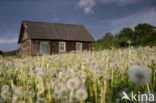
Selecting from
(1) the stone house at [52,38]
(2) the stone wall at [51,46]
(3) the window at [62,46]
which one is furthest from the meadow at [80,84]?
(3) the window at [62,46]

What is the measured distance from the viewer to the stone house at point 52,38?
74.8ft

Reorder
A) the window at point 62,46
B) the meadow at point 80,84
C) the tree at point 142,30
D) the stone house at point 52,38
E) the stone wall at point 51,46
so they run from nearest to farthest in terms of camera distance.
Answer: the meadow at point 80,84 < the stone wall at point 51,46 < the stone house at point 52,38 < the window at point 62,46 < the tree at point 142,30

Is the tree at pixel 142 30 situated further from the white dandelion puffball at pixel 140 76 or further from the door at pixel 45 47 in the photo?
the white dandelion puffball at pixel 140 76

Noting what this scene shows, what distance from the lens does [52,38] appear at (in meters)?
23.8

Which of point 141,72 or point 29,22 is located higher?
point 29,22

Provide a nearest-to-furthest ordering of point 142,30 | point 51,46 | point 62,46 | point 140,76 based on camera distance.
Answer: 1. point 140,76
2. point 51,46
3. point 62,46
4. point 142,30

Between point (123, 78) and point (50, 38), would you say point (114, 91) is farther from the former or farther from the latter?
point (50, 38)

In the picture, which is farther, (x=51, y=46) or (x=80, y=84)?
(x=51, y=46)

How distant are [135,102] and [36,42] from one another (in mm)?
22411

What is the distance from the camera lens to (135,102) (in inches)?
58.5

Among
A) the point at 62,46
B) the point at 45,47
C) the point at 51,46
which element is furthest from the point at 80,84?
the point at 62,46

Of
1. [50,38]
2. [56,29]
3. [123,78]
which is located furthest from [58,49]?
[123,78]

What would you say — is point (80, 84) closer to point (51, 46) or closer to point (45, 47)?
point (45, 47)

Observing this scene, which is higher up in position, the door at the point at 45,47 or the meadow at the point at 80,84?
the door at the point at 45,47
